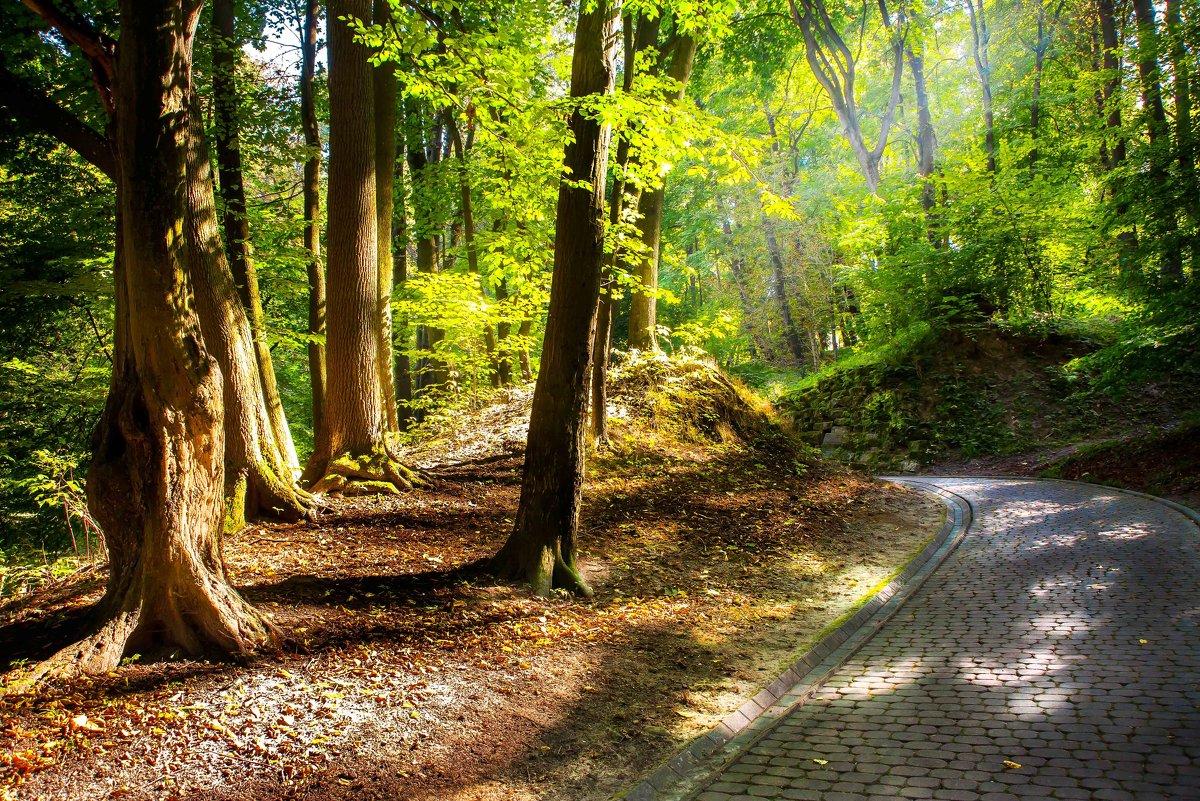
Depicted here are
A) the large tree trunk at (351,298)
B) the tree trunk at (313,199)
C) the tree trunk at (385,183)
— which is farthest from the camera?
the tree trunk at (313,199)

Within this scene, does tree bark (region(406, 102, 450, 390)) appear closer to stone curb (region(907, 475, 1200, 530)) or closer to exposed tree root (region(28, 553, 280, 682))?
exposed tree root (region(28, 553, 280, 682))

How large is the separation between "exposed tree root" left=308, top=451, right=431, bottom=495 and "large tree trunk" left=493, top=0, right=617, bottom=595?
10.6 feet

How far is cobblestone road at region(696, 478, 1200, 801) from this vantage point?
3623 mm

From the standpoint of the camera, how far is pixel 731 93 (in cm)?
2486

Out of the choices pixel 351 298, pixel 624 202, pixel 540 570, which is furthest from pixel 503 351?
pixel 540 570

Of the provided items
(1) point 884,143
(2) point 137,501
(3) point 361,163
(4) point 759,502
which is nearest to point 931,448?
(1) point 884,143

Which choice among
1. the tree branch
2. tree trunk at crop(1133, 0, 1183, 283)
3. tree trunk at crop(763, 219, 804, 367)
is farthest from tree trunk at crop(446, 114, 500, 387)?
tree trunk at crop(763, 219, 804, 367)

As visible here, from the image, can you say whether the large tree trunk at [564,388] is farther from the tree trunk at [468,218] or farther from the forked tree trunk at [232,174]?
the tree trunk at [468,218]

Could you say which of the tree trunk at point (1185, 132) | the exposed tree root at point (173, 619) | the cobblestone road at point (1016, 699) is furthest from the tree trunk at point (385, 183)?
the tree trunk at point (1185, 132)

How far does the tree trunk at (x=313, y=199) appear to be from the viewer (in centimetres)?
1331

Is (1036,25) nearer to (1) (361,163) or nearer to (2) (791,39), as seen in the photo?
(2) (791,39)

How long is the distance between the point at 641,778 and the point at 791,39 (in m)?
19.6

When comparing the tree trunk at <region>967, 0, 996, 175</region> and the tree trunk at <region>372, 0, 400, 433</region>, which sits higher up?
the tree trunk at <region>967, 0, 996, 175</region>

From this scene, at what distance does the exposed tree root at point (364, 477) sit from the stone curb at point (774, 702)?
580cm
